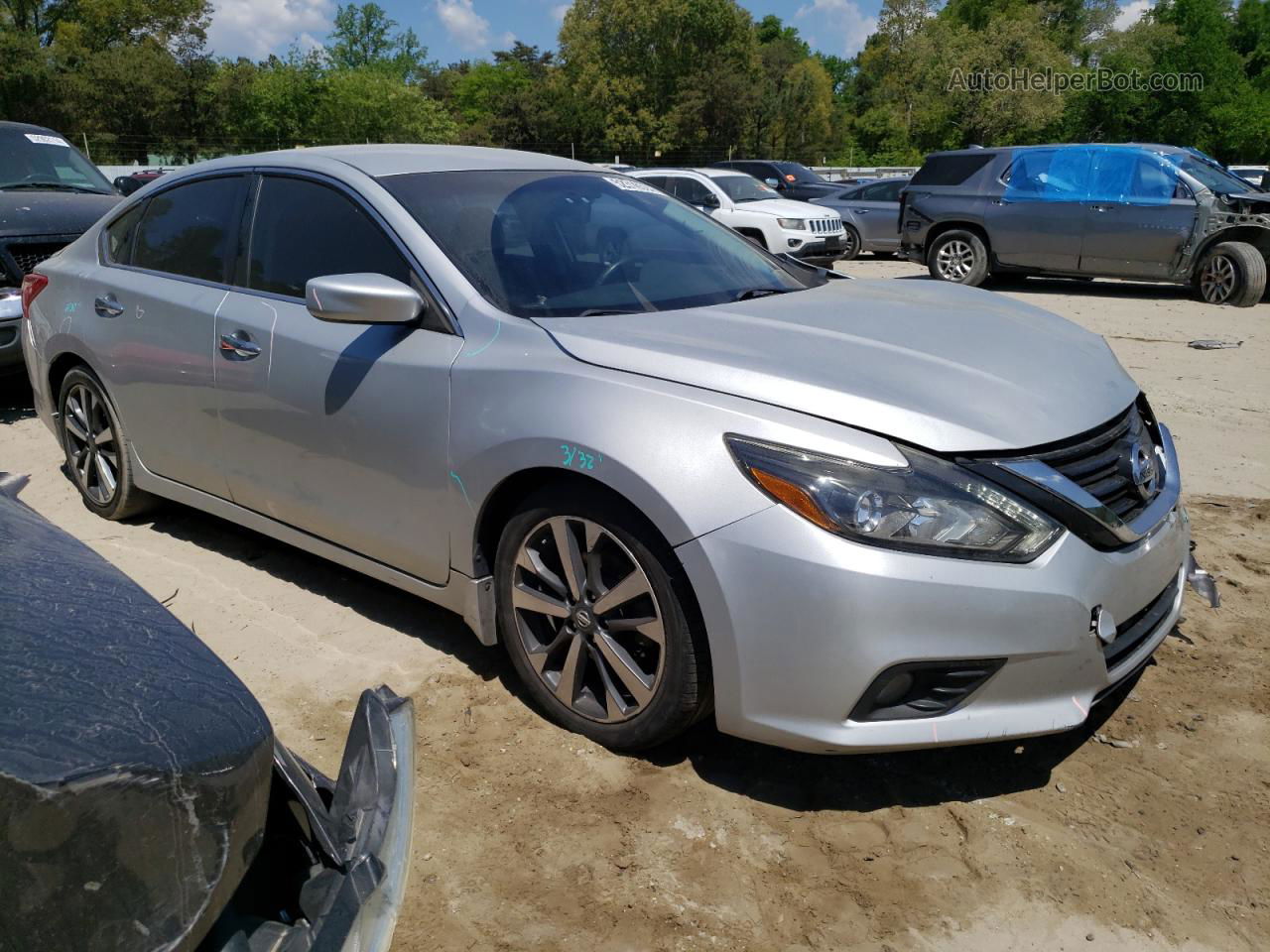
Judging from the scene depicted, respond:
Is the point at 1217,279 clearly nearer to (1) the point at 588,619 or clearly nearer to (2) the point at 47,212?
(1) the point at 588,619

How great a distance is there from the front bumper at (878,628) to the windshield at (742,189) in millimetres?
14131

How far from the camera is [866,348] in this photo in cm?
287

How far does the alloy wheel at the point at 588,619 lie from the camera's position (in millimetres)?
2758

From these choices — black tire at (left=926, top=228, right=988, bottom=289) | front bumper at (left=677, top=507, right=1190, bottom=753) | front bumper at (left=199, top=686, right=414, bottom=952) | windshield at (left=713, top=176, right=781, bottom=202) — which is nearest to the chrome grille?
front bumper at (left=677, top=507, right=1190, bottom=753)

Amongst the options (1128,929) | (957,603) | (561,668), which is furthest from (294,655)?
(1128,929)

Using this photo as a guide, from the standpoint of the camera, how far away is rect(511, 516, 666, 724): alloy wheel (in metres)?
2.76

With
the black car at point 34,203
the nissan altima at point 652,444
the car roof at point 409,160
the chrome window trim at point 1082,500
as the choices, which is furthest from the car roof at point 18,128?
the chrome window trim at point 1082,500

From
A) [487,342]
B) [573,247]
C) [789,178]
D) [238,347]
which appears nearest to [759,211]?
[789,178]

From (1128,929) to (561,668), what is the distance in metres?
1.57

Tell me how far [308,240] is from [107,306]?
1.30 metres

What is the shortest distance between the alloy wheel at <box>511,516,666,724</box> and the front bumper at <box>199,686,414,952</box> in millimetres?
959

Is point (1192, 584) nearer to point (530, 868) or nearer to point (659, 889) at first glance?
point (659, 889)

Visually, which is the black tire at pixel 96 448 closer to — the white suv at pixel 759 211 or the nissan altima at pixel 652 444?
the nissan altima at pixel 652 444

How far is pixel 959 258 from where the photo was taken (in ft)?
43.7
